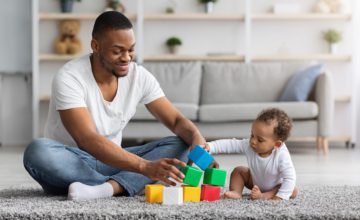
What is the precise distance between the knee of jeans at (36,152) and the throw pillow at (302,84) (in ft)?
12.1

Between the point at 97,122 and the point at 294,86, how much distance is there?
359cm

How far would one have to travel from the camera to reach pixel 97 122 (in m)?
2.81

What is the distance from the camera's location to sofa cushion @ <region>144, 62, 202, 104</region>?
21.4 ft

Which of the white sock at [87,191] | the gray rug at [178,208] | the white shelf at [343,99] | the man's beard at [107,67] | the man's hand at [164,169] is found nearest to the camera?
the gray rug at [178,208]

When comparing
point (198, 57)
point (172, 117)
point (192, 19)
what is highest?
point (192, 19)

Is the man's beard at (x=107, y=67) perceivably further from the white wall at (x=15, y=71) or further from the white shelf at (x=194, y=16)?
the white wall at (x=15, y=71)

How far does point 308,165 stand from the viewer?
194 inches

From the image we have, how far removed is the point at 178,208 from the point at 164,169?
14 centimetres

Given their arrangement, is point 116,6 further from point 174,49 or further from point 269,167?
point 269,167

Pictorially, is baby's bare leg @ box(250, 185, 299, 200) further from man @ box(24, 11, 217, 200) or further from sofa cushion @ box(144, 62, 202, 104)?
sofa cushion @ box(144, 62, 202, 104)

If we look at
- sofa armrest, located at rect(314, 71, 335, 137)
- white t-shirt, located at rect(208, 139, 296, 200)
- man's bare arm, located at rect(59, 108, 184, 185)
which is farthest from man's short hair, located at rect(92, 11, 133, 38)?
sofa armrest, located at rect(314, 71, 335, 137)

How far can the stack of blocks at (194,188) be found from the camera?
255 cm

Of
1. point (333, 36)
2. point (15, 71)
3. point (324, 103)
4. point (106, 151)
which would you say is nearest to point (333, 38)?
point (333, 36)

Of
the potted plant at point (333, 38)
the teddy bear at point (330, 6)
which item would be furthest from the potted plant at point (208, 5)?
the potted plant at point (333, 38)
